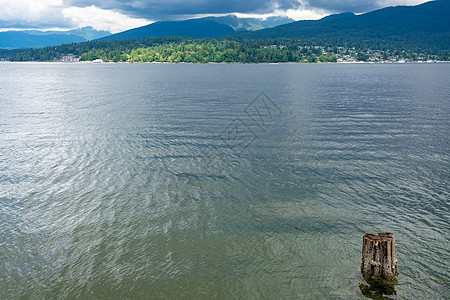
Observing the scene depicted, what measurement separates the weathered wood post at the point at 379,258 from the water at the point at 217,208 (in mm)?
549

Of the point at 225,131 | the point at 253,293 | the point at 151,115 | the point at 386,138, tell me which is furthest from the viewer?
the point at 151,115

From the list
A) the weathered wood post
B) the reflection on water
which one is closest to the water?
the reflection on water

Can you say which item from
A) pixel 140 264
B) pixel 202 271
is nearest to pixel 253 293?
pixel 202 271

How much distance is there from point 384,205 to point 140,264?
13667 millimetres

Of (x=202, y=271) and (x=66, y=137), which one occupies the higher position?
(x=66, y=137)

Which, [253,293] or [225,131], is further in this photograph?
[225,131]

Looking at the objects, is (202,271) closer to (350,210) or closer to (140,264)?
(140,264)

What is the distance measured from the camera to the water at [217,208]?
12406mm

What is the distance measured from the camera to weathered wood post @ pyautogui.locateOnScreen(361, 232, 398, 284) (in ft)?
37.8

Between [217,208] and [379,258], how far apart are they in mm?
8899

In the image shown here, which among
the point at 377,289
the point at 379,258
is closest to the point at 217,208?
the point at 379,258

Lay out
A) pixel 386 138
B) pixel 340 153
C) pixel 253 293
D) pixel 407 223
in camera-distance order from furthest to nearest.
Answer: pixel 386 138, pixel 340 153, pixel 407 223, pixel 253 293

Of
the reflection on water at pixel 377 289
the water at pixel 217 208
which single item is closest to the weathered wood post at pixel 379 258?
the reflection on water at pixel 377 289

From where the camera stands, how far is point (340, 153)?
27.8m
